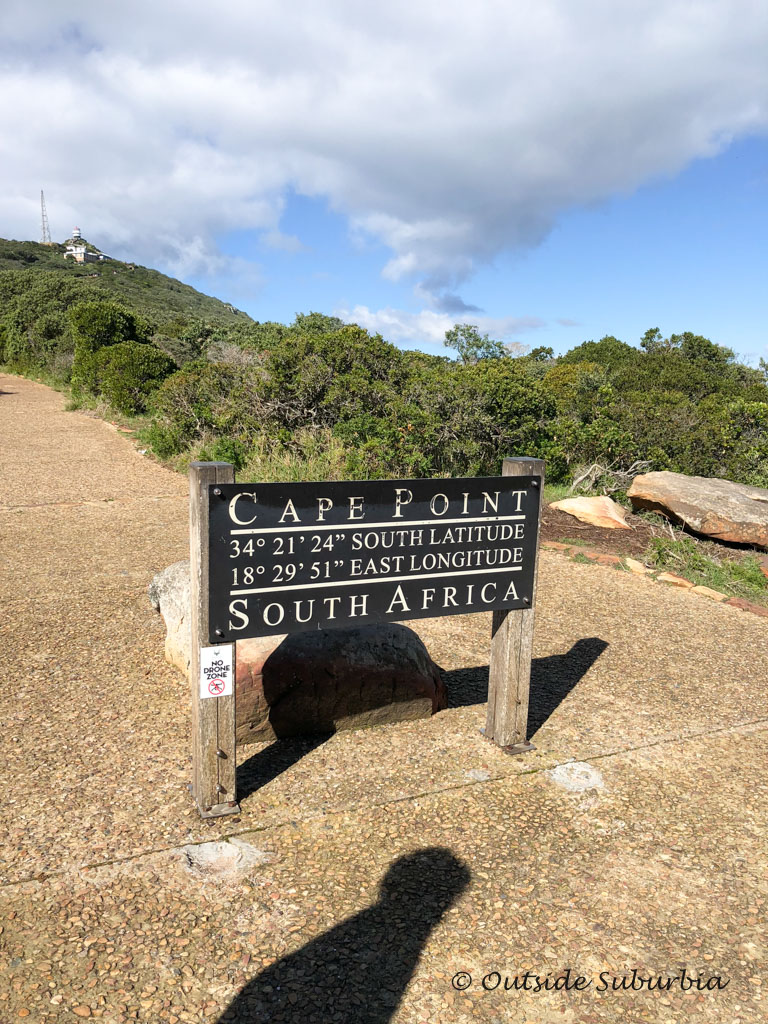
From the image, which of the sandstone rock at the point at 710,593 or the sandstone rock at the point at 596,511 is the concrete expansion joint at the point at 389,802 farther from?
the sandstone rock at the point at 596,511

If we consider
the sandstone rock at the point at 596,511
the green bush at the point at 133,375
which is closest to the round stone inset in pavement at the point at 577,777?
the sandstone rock at the point at 596,511

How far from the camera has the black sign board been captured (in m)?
2.94

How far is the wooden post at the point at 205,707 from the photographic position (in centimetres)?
284

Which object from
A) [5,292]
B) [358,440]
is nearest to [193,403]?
[358,440]

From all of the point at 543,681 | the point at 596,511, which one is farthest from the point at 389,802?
the point at 596,511

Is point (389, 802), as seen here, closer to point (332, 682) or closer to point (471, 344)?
point (332, 682)

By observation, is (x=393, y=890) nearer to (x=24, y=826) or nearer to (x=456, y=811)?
(x=456, y=811)

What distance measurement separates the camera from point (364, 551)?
3195 mm

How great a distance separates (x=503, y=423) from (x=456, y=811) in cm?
729

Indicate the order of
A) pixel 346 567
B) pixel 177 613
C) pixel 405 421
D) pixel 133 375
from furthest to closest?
1. pixel 133 375
2. pixel 405 421
3. pixel 177 613
4. pixel 346 567

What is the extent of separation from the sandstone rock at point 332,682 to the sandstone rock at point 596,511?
496cm

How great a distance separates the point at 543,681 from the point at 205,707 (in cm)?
235

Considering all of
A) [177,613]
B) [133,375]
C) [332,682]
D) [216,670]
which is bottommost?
[332,682]

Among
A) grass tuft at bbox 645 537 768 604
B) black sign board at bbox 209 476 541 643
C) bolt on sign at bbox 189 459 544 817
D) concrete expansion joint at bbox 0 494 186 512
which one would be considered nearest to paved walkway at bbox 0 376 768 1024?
bolt on sign at bbox 189 459 544 817
